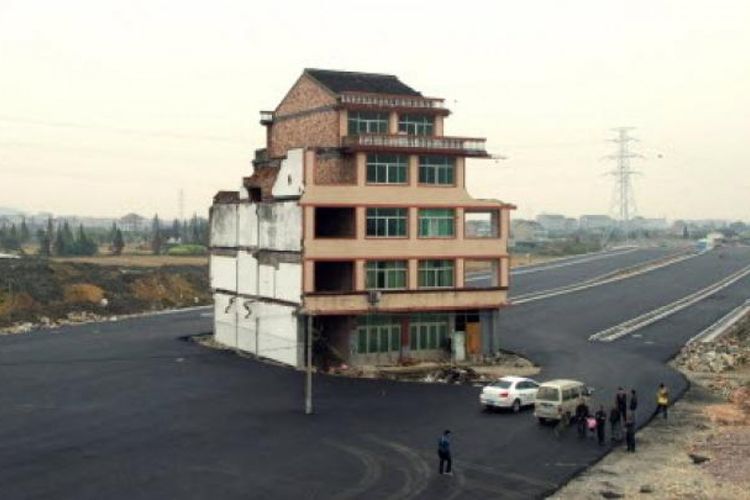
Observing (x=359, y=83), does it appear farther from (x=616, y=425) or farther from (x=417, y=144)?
(x=616, y=425)

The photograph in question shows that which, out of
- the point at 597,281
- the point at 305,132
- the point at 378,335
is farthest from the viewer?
the point at 597,281

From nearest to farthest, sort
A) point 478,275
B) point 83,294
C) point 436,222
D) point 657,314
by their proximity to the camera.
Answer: point 436,222 → point 657,314 → point 83,294 → point 478,275

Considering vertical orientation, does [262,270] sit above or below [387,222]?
below

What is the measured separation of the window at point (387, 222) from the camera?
195 ft

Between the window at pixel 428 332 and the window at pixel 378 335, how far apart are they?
1.18 metres

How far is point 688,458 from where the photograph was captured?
1400 inches

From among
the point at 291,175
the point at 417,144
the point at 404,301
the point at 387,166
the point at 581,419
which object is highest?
the point at 417,144

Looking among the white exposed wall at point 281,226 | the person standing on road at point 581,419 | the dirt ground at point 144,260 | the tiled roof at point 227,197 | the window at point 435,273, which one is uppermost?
the tiled roof at point 227,197

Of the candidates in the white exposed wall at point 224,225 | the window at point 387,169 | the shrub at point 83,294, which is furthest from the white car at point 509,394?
the shrub at point 83,294

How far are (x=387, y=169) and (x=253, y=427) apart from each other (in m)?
24.9

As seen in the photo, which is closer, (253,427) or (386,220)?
(253,427)

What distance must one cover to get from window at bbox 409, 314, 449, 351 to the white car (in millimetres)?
16916

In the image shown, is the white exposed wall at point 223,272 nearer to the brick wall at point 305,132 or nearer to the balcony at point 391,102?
the brick wall at point 305,132

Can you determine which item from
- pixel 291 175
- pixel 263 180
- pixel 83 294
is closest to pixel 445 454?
pixel 291 175
